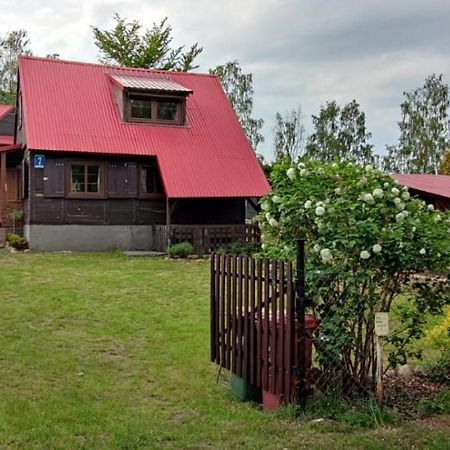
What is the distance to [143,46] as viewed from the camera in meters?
36.2

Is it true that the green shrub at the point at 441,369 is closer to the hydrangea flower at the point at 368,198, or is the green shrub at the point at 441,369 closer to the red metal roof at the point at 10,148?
the hydrangea flower at the point at 368,198

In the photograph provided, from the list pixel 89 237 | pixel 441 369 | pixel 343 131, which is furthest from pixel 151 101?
pixel 343 131

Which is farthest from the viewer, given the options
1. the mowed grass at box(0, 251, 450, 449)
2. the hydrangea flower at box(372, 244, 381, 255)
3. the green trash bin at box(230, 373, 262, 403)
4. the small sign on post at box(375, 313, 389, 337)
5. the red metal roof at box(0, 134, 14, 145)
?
the red metal roof at box(0, 134, 14, 145)

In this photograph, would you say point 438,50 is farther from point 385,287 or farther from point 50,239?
point 50,239

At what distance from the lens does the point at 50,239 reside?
18.5m

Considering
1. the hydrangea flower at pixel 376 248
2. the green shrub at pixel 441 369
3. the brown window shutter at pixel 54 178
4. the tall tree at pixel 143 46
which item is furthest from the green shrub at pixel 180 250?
the tall tree at pixel 143 46

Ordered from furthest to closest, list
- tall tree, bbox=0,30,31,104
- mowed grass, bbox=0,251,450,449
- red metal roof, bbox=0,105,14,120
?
tall tree, bbox=0,30,31,104 → red metal roof, bbox=0,105,14,120 → mowed grass, bbox=0,251,450,449

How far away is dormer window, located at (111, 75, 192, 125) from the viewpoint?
20.2 metres

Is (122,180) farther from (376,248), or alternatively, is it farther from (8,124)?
(376,248)

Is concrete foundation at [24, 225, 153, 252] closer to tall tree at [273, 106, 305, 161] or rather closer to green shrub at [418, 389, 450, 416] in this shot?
green shrub at [418, 389, 450, 416]

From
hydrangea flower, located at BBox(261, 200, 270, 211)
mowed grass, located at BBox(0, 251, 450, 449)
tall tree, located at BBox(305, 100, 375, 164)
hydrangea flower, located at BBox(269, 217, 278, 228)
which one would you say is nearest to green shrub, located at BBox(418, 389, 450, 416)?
mowed grass, located at BBox(0, 251, 450, 449)

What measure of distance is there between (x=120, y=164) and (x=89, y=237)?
2631 mm

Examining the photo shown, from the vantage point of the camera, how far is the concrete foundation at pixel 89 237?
18.4 meters

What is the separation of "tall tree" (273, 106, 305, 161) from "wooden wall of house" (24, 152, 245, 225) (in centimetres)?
2783
